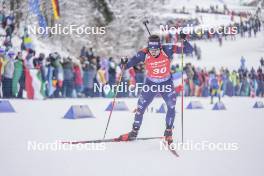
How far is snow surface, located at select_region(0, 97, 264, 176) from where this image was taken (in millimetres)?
5949

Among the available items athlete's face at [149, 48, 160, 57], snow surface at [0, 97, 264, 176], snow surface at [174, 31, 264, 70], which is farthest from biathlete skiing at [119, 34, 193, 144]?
snow surface at [174, 31, 264, 70]

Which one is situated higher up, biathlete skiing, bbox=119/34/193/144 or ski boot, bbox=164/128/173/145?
biathlete skiing, bbox=119/34/193/144

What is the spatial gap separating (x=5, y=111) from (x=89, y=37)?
26615 millimetres

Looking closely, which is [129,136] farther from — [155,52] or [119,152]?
[155,52]

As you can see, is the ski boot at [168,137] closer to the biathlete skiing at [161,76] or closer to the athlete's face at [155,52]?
the biathlete skiing at [161,76]

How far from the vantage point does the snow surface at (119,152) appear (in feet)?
19.5

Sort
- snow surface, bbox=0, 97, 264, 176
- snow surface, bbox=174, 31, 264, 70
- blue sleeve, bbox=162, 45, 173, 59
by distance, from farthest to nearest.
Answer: snow surface, bbox=174, 31, 264, 70 < blue sleeve, bbox=162, 45, 173, 59 < snow surface, bbox=0, 97, 264, 176

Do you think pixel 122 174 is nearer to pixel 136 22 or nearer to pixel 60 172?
pixel 60 172

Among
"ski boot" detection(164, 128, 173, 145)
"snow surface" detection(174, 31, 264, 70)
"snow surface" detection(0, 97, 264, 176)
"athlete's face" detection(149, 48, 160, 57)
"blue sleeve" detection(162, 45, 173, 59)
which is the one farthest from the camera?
"snow surface" detection(174, 31, 264, 70)

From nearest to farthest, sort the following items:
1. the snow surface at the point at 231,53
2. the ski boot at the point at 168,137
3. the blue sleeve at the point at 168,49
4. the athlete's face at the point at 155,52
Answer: the ski boot at the point at 168,137 < the athlete's face at the point at 155,52 < the blue sleeve at the point at 168,49 < the snow surface at the point at 231,53

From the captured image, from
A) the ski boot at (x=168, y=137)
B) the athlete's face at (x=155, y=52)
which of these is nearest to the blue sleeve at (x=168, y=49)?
the athlete's face at (x=155, y=52)

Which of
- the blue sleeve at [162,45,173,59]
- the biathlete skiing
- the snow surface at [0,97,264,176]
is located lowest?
the snow surface at [0,97,264,176]

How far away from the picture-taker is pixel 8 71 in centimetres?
1595

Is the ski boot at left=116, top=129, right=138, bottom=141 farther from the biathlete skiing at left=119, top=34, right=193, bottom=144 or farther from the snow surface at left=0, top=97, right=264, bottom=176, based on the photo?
the snow surface at left=0, top=97, right=264, bottom=176
